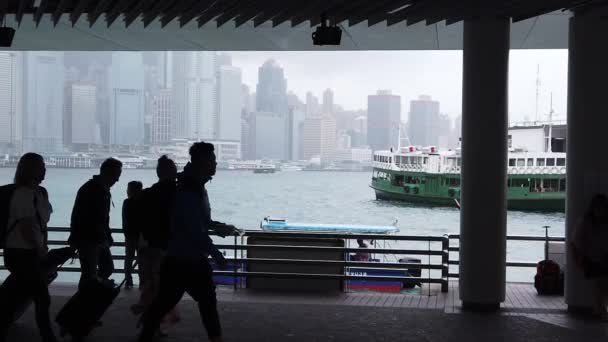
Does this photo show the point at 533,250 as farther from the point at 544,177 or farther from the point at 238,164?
the point at 238,164

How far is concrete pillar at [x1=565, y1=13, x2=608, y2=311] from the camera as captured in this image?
8.28 m

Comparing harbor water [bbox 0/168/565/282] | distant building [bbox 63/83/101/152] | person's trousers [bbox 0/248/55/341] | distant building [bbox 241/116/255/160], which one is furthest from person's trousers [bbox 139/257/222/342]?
distant building [bbox 241/116/255/160]

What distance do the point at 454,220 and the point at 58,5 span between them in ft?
205

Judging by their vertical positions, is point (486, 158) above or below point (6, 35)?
below

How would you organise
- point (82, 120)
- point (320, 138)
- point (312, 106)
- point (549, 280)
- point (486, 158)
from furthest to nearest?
1. point (312, 106)
2. point (320, 138)
3. point (82, 120)
4. point (549, 280)
5. point (486, 158)

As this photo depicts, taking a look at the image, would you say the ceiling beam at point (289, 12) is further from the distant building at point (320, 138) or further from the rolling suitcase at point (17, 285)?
the distant building at point (320, 138)

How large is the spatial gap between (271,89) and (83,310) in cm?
7832

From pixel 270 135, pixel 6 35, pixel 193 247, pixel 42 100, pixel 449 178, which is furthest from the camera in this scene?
pixel 42 100

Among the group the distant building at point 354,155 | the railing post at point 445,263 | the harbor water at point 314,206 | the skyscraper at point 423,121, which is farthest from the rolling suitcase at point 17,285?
the distant building at point 354,155

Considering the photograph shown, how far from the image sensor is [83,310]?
6402mm

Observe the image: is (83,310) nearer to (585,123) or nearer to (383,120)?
(585,123)

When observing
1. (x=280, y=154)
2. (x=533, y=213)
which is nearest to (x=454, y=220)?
(x=533, y=213)

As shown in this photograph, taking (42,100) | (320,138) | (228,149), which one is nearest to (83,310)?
(228,149)

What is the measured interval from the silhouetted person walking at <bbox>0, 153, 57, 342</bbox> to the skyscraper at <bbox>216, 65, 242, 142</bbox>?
2977 inches
